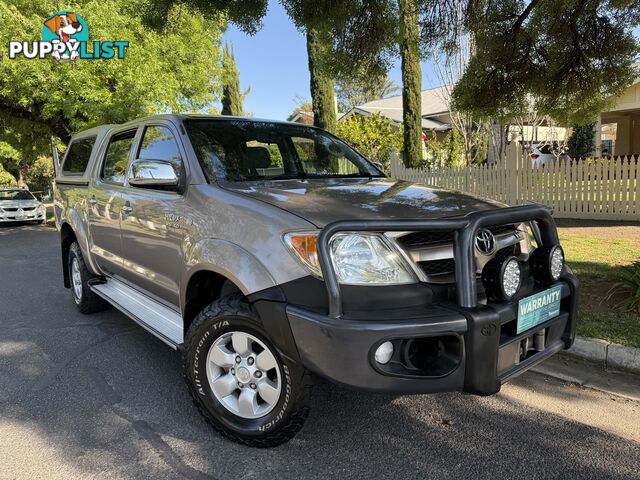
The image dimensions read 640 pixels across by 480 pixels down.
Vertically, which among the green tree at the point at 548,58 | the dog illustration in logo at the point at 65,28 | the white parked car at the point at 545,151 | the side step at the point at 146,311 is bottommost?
the side step at the point at 146,311

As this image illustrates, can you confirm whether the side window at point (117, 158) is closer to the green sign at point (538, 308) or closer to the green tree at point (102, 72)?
the green sign at point (538, 308)

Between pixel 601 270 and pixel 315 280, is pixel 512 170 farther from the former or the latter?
pixel 315 280

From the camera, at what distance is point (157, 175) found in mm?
3400

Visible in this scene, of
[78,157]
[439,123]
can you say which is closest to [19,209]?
[78,157]

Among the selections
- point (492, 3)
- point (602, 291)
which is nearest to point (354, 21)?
point (492, 3)

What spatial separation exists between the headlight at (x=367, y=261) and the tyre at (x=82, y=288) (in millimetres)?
3740

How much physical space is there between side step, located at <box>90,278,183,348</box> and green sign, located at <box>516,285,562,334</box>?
2029 mm

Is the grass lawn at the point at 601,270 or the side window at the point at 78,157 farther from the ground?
the side window at the point at 78,157

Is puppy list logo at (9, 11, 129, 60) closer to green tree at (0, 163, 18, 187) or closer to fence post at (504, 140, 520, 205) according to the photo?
fence post at (504, 140, 520, 205)

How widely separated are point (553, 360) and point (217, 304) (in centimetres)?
273

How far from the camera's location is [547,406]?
3289mm

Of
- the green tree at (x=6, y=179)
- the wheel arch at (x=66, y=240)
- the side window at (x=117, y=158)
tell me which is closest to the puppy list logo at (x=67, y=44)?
the wheel arch at (x=66, y=240)

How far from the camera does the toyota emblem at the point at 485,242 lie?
266 cm

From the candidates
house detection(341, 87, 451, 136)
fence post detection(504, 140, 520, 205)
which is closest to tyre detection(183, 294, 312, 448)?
fence post detection(504, 140, 520, 205)
